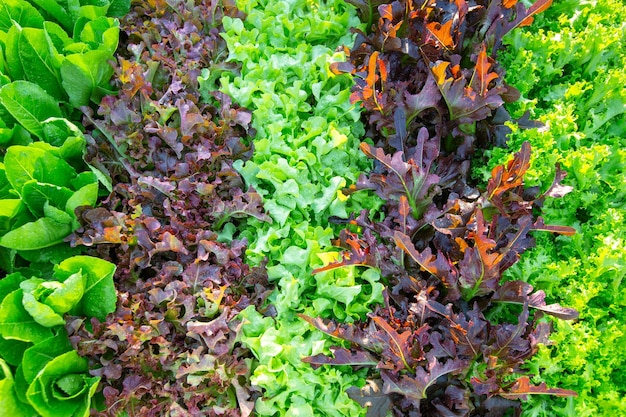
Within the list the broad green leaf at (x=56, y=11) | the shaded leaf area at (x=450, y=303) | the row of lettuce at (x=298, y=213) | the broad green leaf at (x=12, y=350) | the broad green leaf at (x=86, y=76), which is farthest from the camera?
the broad green leaf at (x=56, y=11)

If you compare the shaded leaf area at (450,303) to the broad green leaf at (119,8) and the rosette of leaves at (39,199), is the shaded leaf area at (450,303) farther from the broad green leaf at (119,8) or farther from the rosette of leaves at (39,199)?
the broad green leaf at (119,8)

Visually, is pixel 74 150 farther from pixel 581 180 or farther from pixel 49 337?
pixel 581 180

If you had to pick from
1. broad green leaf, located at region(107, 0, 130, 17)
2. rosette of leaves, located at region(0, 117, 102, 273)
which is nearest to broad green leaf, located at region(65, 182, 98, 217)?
rosette of leaves, located at region(0, 117, 102, 273)

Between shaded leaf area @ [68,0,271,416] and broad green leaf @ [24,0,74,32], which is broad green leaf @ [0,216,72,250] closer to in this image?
shaded leaf area @ [68,0,271,416]

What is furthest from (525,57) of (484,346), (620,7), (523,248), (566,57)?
(484,346)

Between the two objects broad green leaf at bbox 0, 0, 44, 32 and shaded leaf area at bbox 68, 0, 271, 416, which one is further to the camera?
broad green leaf at bbox 0, 0, 44, 32

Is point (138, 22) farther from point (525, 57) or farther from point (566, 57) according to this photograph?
point (566, 57)

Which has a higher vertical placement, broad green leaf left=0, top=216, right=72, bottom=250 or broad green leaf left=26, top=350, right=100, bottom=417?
broad green leaf left=0, top=216, right=72, bottom=250

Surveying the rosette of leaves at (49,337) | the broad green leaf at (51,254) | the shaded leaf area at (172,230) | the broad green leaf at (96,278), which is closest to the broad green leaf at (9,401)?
the rosette of leaves at (49,337)
